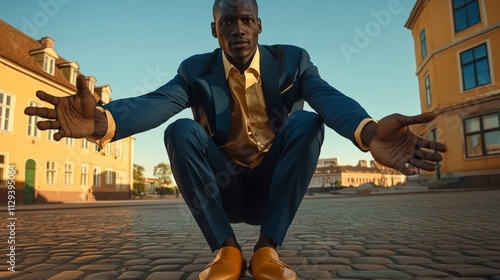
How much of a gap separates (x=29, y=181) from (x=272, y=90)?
21500 millimetres

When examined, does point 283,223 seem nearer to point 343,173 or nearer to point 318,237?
point 318,237

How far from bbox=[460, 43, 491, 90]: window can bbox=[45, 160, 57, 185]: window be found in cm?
2348

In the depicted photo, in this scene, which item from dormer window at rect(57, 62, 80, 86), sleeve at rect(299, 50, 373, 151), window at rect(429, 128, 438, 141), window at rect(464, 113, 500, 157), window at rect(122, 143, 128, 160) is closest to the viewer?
sleeve at rect(299, 50, 373, 151)

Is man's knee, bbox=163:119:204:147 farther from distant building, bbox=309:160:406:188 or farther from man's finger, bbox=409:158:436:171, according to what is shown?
distant building, bbox=309:160:406:188

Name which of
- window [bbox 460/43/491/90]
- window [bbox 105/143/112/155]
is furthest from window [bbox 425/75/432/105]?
window [bbox 105/143/112/155]

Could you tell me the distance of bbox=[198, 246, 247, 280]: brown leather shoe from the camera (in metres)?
1.82

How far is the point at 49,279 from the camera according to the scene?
7.15ft

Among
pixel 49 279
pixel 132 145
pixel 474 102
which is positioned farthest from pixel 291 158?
pixel 132 145

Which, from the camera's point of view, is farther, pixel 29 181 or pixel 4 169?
pixel 29 181

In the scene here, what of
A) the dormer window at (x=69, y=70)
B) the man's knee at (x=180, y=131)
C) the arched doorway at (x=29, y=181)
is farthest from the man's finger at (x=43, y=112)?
the dormer window at (x=69, y=70)

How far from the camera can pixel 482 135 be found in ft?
55.3

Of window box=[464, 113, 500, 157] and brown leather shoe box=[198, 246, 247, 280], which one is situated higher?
window box=[464, 113, 500, 157]

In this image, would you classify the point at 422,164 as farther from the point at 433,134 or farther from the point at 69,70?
the point at 69,70

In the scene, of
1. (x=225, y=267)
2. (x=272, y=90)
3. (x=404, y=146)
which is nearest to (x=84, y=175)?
(x=272, y=90)
